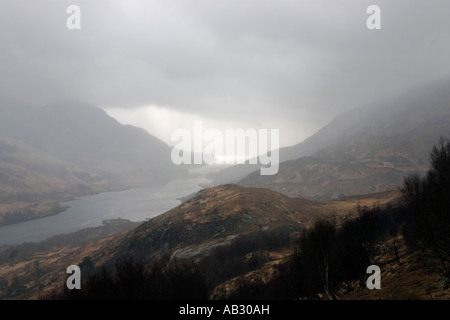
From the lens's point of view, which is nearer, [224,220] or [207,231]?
[207,231]

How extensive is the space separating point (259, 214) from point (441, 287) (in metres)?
96.2

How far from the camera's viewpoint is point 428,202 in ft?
91.2

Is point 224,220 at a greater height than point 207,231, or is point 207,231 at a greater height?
point 224,220

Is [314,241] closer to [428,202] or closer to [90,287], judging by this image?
[428,202]

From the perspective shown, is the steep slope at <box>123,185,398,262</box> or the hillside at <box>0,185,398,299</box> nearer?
the hillside at <box>0,185,398,299</box>

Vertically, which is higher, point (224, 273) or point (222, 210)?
point (222, 210)

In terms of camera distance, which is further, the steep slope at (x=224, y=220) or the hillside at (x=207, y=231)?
the steep slope at (x=224, y=220)
